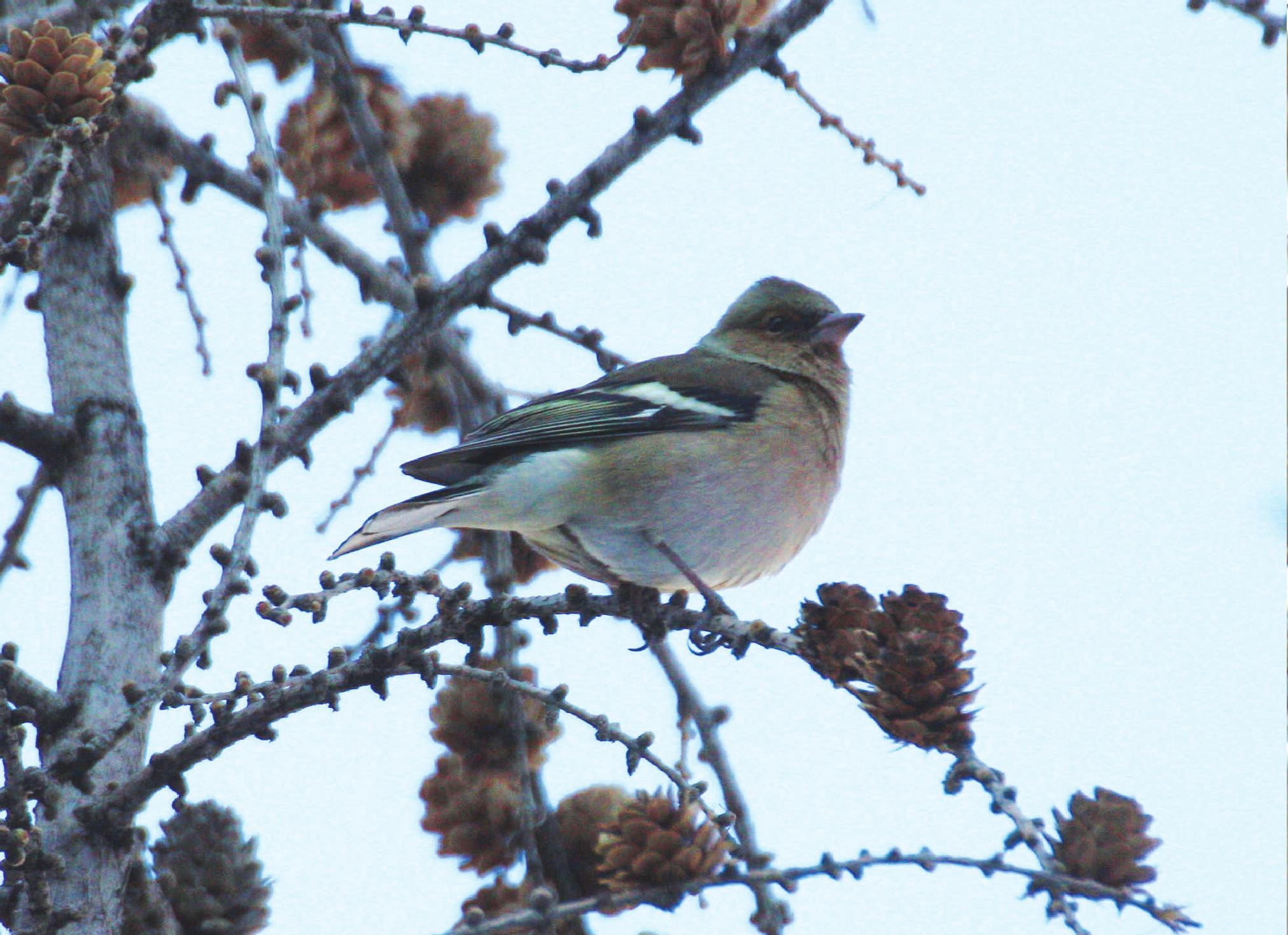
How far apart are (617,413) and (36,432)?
2096 mm

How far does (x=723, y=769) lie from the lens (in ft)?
11.7

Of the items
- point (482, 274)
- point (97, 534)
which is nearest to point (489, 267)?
point (482, 274)

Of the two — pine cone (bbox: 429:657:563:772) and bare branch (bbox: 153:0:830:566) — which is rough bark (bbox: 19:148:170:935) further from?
pine cone (bbox: 429:657:563:772)

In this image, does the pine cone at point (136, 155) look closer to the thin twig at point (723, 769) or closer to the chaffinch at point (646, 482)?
the chaffinch at point (646, 482)

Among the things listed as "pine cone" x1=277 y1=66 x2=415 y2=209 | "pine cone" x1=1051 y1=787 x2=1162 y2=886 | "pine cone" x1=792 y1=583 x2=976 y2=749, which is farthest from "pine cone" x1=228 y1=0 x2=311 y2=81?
"pine cone" x1=1051 y1=787 x2=1162 y2=886

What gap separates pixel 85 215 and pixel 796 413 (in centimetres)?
256

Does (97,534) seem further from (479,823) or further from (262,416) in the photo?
(479,823)

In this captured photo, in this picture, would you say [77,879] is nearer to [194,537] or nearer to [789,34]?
[194,537]

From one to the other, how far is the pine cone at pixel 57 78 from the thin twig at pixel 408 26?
0.28 m

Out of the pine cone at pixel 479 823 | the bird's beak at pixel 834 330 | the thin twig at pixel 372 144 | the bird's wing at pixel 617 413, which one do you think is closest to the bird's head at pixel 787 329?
the bird's beak at pixel 834 330

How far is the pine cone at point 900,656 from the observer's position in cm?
229

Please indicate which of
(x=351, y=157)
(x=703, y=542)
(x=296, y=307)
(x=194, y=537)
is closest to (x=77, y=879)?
(x=194, y=537)

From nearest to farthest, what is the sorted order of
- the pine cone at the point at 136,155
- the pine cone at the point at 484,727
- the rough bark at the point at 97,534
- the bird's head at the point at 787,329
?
the rough bark at the point at 97,534, the pine cone at the point at 484,727, the pine cone at the point at 136,155, the bird's head at the point at 787,329

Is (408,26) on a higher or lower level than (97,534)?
higher
